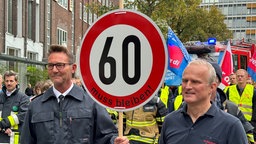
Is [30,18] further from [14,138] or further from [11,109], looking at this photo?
[14,138]

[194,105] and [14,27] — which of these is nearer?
[194,105]

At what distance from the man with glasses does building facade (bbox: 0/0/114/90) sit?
14218mm

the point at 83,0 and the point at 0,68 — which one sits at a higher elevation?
the point at 83,0

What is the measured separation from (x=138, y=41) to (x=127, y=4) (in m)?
19.8

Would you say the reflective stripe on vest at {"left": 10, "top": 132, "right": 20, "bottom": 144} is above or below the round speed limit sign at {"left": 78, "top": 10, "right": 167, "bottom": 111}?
below

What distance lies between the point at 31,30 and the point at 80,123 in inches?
1091

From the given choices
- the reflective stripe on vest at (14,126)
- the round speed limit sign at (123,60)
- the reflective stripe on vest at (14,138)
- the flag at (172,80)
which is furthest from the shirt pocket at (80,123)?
the flag at (172,80)

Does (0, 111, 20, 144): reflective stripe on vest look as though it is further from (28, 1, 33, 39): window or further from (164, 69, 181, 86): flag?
(28, 1, 33, 39): window

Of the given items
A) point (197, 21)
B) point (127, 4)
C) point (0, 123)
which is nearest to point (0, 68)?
point (127, 4)

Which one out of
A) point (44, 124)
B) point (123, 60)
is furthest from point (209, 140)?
point (44, 124)

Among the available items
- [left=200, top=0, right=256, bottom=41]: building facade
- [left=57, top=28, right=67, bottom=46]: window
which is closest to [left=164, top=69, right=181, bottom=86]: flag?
[left=57, top=28, right=67, bottom=46]: window

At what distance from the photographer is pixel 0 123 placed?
28.1 feet

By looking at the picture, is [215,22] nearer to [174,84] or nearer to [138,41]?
[174,84]

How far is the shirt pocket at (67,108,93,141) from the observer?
4.32 m
